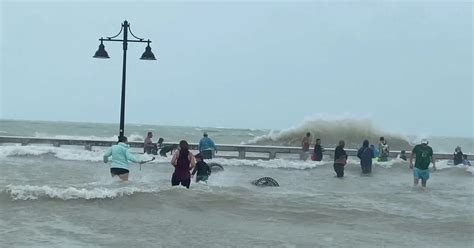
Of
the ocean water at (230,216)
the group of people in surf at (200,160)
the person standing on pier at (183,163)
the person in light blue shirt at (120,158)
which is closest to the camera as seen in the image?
the ocean water at (230,216)

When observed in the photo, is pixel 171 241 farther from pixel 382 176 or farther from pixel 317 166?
pixel 317 166

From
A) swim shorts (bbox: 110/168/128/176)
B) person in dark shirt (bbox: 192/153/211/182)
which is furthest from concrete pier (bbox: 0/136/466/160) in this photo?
swim shorts (bbox: 110/168/128/176)

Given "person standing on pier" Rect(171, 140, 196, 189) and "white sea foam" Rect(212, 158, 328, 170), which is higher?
"person standing on pier" Rect(171, 140, 196, 189)

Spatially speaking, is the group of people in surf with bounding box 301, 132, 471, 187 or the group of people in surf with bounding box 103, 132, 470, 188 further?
the group of people in surf with bounding box 301, 132, 471, 187

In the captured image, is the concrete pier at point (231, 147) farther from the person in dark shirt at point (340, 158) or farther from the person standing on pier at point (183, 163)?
the person standing on pier at point (183, 163)

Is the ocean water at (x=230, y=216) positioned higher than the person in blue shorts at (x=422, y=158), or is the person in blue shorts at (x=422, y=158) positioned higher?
the person in blue shorts at (x=422, y=158)

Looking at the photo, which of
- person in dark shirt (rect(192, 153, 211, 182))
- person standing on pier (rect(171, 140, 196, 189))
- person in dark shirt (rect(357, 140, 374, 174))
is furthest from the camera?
person in dark shirt (rect(357, 140, 374, 174))

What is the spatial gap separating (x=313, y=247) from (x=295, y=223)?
1916mm

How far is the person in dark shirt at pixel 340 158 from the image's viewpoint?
65.4ft

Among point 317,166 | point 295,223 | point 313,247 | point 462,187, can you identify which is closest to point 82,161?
point 317,166

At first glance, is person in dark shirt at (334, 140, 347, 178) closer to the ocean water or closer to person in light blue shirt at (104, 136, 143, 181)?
the ocean water

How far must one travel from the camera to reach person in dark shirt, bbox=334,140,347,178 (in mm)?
19922

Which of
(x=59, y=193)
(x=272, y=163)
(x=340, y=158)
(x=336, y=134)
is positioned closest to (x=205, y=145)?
(x=272, y=163)

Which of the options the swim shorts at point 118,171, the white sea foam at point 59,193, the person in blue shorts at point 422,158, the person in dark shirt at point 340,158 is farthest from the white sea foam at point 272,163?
the white sea foam at point 59,193
